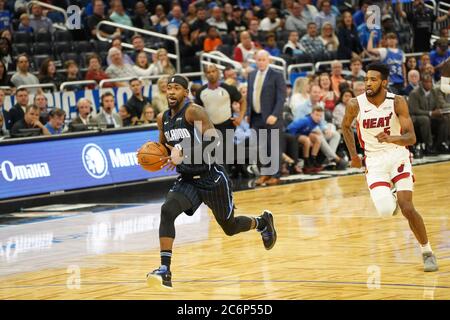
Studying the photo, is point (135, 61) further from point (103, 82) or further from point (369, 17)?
point (369, 17)

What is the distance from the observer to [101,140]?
17500 millimetres

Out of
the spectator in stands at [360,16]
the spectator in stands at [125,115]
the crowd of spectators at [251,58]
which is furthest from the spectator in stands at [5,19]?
the spectator in stands at [360,16]

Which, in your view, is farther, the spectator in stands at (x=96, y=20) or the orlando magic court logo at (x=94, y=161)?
the spectator in stands at (x=96, y=20)

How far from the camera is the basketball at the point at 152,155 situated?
10.4 meters

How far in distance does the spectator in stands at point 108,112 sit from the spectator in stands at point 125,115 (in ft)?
0.90

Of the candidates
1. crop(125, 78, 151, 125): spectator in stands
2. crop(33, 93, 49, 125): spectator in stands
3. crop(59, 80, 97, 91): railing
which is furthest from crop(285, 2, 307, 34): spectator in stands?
crop(33, 93, 49, 125): spectator in stands

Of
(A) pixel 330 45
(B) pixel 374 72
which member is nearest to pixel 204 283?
(B) pixel 374 72

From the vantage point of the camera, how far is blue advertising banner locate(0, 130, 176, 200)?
1628 cm

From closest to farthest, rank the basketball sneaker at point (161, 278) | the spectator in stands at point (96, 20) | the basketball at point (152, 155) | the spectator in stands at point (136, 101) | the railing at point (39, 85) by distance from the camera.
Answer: the basketball sneaker at point (161, 278) < the basketball at point (152, 155) < the railing at point (39, 85) < the spectator in stands at point (136, 101) < the spectator in stands at point (96, 20)

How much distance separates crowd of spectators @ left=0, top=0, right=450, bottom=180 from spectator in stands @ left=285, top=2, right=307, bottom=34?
0.02 m

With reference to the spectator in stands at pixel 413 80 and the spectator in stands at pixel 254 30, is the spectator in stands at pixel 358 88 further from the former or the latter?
the spectator in stands at pixel 254 30

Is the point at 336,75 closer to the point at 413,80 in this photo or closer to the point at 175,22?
Result: the point at 413,80

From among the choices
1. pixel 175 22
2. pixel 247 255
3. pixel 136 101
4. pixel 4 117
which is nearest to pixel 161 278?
pixel 247 255

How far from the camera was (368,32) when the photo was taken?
974 inches
